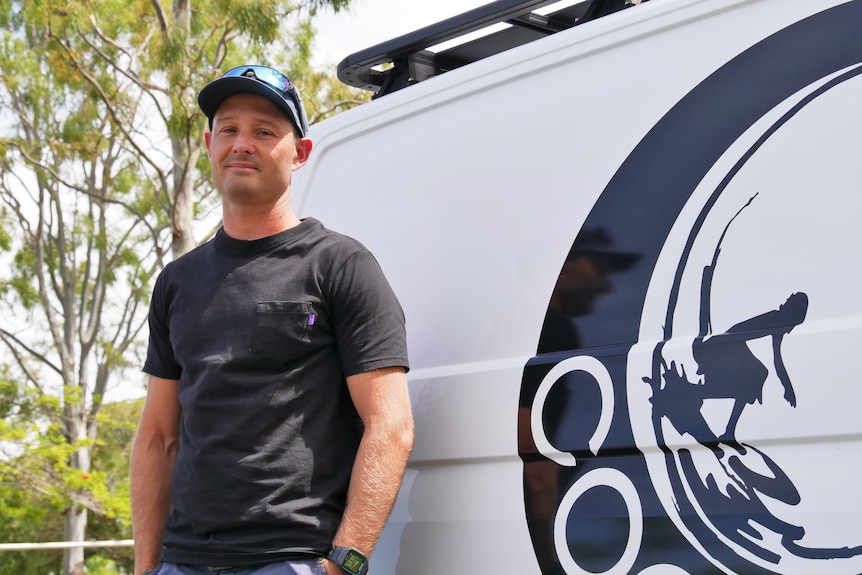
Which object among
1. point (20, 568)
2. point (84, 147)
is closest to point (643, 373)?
point (84, 147)

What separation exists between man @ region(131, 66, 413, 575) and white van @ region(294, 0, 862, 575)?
0.20m

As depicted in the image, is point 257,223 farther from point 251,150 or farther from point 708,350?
point 708,350

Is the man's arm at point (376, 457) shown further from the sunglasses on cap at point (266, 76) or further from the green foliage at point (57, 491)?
the green foliage at point (57, 491)

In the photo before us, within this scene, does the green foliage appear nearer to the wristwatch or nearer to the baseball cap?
the baseball cap

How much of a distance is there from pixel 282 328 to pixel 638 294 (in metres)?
0.77

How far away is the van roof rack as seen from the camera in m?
2.51

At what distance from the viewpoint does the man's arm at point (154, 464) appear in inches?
93.8

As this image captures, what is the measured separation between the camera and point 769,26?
1823mm

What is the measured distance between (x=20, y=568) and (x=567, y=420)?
788 inches

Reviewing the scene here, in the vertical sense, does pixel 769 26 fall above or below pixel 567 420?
above

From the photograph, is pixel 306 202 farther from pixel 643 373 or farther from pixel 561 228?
pixel 643 373

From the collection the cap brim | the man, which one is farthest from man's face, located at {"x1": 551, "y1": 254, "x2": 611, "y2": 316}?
the cap brim

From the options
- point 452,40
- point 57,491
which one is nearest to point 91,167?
point 57,491

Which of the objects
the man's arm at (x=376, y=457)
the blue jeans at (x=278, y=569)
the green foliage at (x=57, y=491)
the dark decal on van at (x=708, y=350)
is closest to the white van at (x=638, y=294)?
the dark decal on van at (x=708, y=350)
